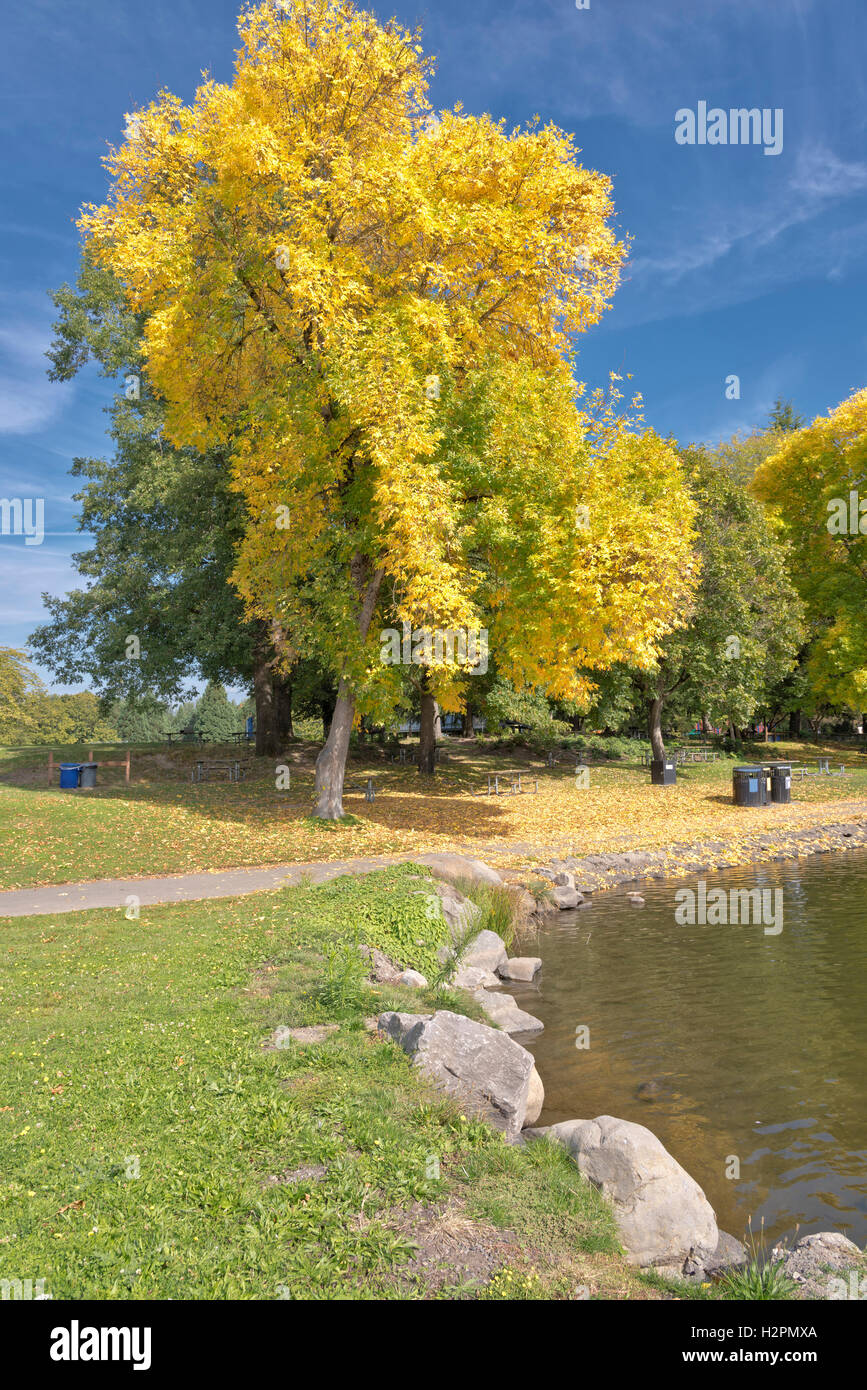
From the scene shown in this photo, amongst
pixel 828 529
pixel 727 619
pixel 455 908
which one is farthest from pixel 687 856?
pixel 828 529

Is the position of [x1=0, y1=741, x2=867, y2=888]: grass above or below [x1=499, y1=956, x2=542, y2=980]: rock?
above

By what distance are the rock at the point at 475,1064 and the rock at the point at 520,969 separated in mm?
4217

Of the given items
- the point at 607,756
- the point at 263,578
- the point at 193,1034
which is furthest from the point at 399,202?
the point at 607,756

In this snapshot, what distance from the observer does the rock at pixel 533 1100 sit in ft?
21.3

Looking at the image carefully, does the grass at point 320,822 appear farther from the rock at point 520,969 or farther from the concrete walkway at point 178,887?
the rock at point 520,969

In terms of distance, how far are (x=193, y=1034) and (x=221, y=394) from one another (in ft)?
59.6

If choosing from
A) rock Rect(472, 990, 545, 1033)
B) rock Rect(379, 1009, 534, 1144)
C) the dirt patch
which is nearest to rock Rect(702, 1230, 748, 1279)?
the dirt patch

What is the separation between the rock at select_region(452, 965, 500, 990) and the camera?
9875 mm

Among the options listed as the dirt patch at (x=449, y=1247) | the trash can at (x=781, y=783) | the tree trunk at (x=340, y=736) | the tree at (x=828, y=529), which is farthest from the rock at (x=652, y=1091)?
the tree at (x=828, y=529)

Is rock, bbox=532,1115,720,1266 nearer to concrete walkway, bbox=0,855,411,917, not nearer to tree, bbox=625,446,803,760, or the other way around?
concrete walkway, bbox=0,855,411,917

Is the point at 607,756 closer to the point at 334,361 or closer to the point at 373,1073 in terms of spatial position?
the point at 334,361

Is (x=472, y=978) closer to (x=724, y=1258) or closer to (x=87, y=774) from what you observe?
(x=724, y=1258)

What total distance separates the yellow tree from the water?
6605 millimetres
